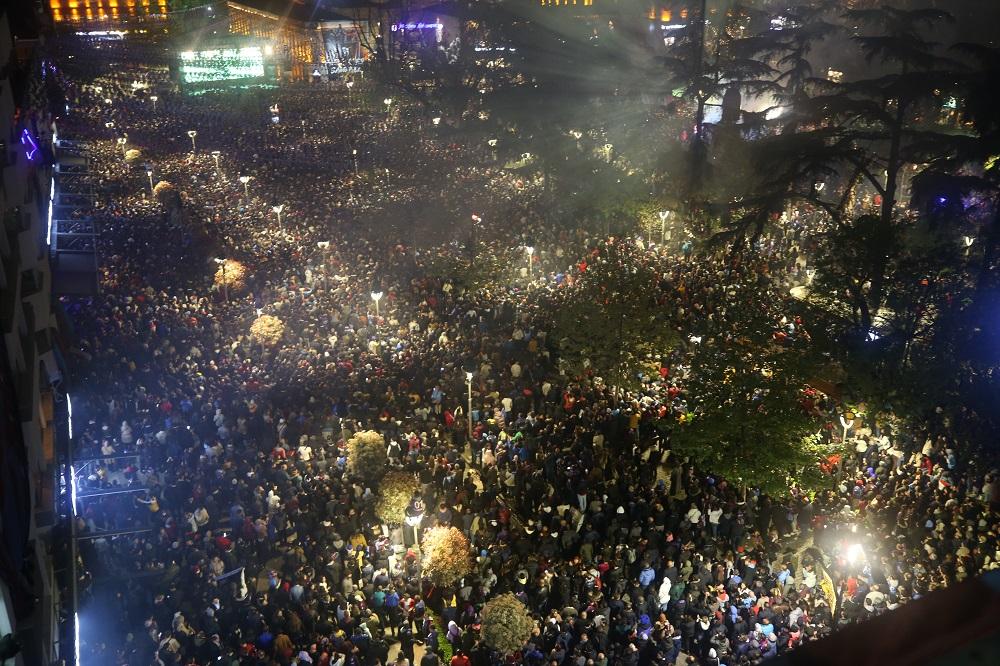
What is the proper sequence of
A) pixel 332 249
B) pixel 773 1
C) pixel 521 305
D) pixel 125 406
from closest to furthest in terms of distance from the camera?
pixel 125 406
pixel 521 305
pixel 332 249
pixel 773 1

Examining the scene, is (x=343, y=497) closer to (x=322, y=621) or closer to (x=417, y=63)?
(x=322, y=621)

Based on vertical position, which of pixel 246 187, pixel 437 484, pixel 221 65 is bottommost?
pixel 437 484

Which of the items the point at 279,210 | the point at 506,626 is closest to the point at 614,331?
the point at 506,626

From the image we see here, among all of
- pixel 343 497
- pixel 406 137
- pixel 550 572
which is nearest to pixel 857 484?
pixel 550 572

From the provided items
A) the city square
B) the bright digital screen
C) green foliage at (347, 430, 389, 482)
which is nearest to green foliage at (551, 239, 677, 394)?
the city square

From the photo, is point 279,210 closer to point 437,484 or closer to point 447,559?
point 437,484

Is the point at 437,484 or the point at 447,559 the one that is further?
the point at 437,484

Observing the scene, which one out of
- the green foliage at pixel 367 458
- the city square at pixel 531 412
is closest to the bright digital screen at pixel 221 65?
the city square at pixel 531 412

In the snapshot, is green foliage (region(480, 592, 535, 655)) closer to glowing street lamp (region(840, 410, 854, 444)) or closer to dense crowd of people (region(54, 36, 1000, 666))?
dense crowd of people (region(54, 36, 1000, 666))
